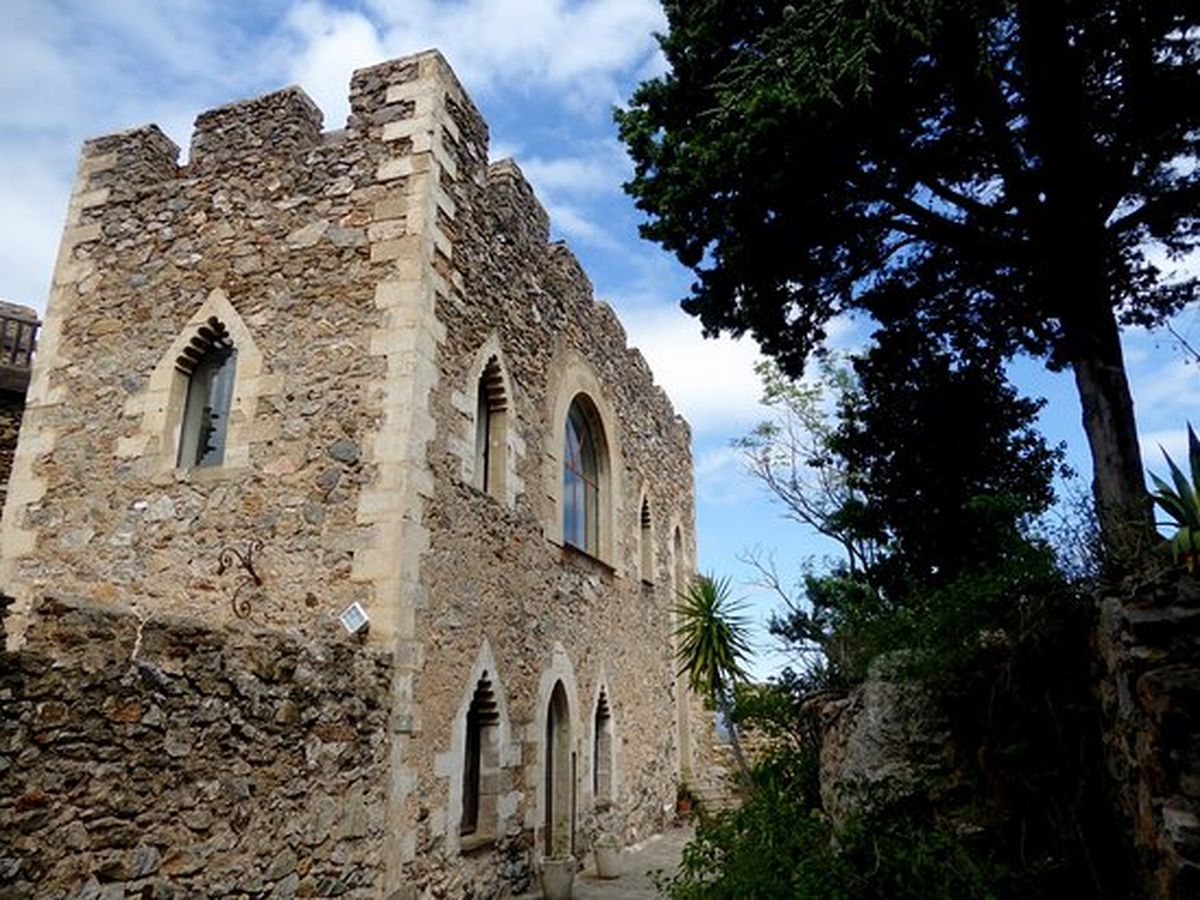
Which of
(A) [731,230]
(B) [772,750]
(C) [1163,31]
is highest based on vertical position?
(C) [1163,31]

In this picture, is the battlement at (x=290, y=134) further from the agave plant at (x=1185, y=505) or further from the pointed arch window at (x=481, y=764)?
the agave plant at (x=1185, y=505)

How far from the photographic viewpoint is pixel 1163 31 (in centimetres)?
623

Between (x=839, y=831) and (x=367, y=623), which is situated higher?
(x=367, y=623)

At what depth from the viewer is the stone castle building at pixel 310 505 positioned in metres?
4.66

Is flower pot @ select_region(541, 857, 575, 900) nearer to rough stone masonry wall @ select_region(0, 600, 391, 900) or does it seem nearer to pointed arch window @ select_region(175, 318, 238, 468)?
rough stone masonry wall @ select_region(0, 600, 391, 900)

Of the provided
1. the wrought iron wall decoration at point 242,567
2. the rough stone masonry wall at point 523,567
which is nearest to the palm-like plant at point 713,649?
the rough stone masonry wall at point 523,567

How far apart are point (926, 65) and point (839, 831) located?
569cm

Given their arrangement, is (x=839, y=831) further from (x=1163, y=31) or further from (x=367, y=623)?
(x=1163, y=31)

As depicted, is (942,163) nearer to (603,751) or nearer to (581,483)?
(581,483)

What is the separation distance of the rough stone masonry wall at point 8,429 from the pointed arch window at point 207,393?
2288mm

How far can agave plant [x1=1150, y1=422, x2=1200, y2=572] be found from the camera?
3566 mm

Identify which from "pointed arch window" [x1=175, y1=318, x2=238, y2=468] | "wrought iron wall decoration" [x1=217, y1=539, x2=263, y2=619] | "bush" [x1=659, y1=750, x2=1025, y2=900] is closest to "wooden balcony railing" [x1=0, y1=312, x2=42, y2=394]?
"pointed arch window" [x1=175, y1=318, x2=238, y2=468]

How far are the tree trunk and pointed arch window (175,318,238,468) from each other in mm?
6914

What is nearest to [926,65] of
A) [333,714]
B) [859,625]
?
[859,625]
